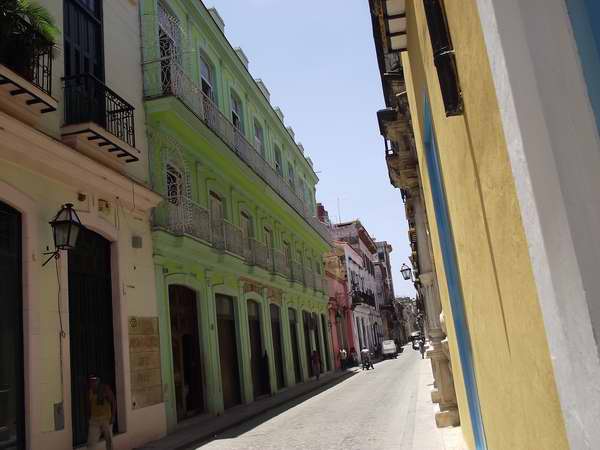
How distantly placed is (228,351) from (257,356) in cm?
292

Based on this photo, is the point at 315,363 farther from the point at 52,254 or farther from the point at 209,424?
the point at 52,254

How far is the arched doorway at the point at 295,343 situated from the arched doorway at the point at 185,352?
406 inches

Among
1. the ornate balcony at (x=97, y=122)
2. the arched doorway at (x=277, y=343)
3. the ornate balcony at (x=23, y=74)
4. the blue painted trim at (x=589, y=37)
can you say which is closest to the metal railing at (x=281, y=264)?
the arched doorway at (x=277, y=343)

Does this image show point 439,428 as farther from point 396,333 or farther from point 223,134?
point 396,333

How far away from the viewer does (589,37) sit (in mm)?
1487

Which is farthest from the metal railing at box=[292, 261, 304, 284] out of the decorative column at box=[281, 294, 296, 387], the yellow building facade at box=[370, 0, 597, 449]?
the yellow building facade at box=[370, 0, 597, 449]

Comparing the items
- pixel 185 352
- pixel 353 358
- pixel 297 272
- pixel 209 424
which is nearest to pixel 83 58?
pixel 185 352

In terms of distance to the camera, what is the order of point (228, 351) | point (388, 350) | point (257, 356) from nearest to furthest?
point (228, 351) < point (257, 356) < point (388, 350)

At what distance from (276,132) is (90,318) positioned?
55.9ft

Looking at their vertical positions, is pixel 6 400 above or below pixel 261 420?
above

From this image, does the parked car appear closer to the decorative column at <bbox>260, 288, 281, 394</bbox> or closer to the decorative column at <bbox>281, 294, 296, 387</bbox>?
the decorative column at <bbox>281, 294, 296, 387</bbox>

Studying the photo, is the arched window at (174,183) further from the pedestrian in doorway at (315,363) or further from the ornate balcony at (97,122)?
the pedestrian in doorway at (315,363)

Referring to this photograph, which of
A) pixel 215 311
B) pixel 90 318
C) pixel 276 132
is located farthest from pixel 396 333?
pixel 90 318

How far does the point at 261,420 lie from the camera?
13.8 metres
